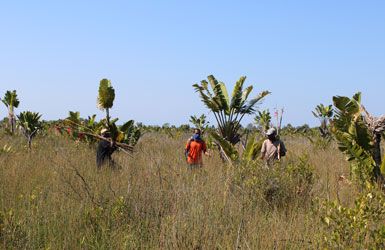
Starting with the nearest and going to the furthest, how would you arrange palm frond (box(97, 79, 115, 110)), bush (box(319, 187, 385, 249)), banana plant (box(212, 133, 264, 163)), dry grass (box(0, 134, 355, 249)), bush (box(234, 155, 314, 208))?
bush (box(319, 187, 385, 249)) < dry grass (box(0, 134, 355, 249)) < bush (box(234, 155, 314, 208)) < banana plant (box(212, 133, 264, 163)) < palm frond (box(97, 79, 115, 110))

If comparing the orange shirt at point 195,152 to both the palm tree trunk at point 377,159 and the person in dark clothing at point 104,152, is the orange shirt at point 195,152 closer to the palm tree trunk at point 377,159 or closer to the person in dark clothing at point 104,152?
the person in dark clothing at point 104,152

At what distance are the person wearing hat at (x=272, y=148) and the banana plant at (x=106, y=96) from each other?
5883 mm

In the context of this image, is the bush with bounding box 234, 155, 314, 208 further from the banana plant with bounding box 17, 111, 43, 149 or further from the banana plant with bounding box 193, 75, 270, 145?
the banana plant with bounding box 17, 111, 43, 149

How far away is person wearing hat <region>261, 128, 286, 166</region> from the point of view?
9953 millimetres

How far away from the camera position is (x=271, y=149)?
10.1m

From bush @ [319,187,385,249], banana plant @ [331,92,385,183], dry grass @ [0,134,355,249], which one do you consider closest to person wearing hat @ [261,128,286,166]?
banana plant @ [331,92,385,183]

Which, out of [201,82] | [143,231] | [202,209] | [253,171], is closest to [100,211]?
[143,231]

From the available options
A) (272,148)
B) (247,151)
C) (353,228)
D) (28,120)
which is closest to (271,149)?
(272,148)

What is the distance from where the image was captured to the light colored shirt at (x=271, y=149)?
393 inches

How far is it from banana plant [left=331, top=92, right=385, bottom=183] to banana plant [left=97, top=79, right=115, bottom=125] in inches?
285

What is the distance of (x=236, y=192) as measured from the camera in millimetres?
7262

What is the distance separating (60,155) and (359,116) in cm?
798

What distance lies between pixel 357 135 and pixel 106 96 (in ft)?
26.0

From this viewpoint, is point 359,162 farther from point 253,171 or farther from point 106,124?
point 106,124
